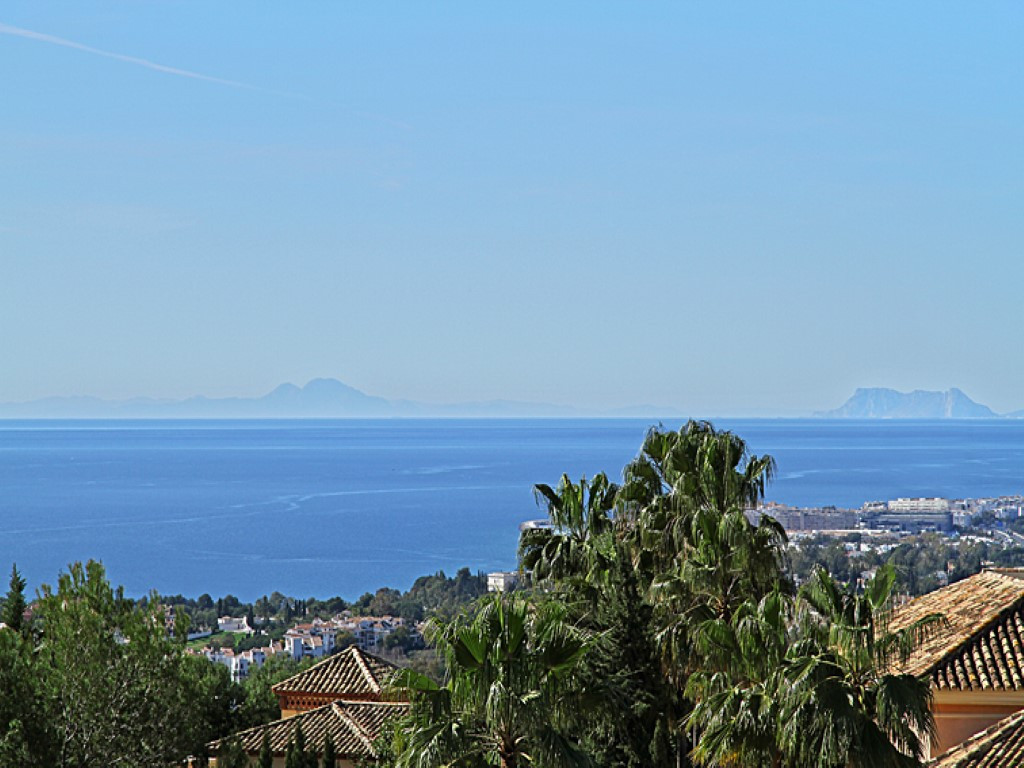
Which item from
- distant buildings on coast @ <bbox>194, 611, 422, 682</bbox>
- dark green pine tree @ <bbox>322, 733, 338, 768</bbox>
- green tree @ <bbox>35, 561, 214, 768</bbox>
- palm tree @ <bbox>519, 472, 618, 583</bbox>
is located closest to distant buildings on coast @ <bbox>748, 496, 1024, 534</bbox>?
distant buildings on coast @ <bbox>194, 611, 422, 682</bbox>

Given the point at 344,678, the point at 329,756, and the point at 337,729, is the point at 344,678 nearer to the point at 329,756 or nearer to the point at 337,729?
the point at 337,729

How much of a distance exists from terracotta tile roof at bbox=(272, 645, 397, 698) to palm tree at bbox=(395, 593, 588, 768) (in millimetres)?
14405

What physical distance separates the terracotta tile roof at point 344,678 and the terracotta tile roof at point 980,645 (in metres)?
12.3

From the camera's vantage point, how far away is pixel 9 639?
1922 cm

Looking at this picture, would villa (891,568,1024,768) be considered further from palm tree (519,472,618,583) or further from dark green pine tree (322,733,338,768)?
dark green pine tree (322,733,338,768)

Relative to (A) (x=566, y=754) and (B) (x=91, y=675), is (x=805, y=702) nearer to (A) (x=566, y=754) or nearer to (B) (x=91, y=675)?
(A) (x=566, y=754)

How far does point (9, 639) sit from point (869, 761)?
12.8 metres

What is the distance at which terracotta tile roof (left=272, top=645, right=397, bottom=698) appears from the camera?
27.7 m

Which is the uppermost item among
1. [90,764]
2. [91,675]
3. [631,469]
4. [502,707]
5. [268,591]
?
[631,469]

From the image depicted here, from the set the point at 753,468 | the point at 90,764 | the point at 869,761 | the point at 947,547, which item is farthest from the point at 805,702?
the point at 947,547

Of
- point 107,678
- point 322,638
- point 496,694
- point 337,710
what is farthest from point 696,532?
point 322,638

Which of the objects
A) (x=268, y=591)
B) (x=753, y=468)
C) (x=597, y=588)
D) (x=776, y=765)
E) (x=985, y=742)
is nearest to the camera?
(x=776, y=765)

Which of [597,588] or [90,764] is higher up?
[597,588]

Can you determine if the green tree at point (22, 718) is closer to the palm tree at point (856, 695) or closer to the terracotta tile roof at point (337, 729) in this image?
the terracotta tile roof at point (337, 729)
